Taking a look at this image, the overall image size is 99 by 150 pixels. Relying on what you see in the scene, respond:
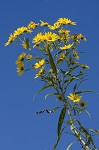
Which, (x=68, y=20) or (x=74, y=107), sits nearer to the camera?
(x=74, y=107)

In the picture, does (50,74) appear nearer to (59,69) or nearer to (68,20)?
(59,69)

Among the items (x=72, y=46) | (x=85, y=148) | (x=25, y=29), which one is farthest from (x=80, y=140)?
(x=25, y=29)

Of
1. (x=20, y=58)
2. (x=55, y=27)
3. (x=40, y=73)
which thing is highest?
(x=55, y=27)

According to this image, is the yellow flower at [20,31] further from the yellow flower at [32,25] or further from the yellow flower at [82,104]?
the yellow flower at [82,104]

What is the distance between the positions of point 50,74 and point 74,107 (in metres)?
0.52

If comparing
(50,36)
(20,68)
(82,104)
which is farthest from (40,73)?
(82,104)

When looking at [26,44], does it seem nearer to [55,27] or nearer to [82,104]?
[55,27]

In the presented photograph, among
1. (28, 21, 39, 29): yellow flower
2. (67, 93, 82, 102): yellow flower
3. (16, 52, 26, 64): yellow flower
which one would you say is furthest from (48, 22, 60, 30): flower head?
(67, 93, 82, 102): yellow flower

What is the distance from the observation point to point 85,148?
5.41 m

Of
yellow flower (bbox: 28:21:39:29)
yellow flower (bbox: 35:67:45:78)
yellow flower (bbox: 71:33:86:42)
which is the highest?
yellow flower (bbox: 28:21:39:29)

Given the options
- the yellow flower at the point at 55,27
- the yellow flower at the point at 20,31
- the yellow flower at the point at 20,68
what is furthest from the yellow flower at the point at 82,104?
the yellow flower at the point at 20,31

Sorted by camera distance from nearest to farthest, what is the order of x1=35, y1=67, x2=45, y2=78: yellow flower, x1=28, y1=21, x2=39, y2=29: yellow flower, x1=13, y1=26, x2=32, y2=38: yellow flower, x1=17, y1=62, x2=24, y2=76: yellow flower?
x1=35, y1=67, x2=45, y2=78: yellow flower → x1=17, y1=62, x2=24, y2=76: yellow flower → x1=13, y1=26, x2=32, y2=38: yellow flower → x1=28, y1=21, x2=39, y2=29: yellow flower

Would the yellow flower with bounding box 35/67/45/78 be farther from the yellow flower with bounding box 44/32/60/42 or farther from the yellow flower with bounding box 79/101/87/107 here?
the yellow flower with bounding box 79/101/87/107

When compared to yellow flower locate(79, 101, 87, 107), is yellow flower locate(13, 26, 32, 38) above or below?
above
